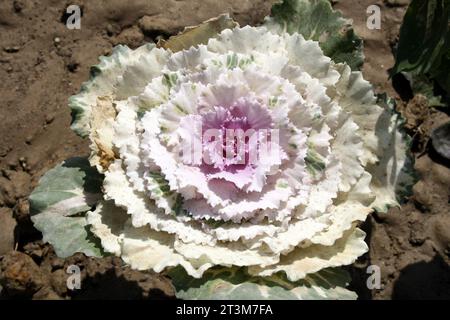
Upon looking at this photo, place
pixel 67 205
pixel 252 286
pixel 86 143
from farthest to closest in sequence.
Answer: pixel 86 143 → pixel 67 205 → pixel 252 286

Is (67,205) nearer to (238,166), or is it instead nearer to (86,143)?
(238,166)

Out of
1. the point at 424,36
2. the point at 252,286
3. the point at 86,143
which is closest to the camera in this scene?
the point at 252,286

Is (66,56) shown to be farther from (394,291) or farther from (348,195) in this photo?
(394,291)

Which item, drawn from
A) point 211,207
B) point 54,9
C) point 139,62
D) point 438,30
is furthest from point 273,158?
point 54,9

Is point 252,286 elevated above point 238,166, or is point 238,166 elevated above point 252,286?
point 238,166

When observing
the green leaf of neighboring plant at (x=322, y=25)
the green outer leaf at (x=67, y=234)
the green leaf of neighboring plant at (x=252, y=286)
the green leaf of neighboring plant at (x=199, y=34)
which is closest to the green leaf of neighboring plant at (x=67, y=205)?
the green outer leaf at (x=67, y=234)

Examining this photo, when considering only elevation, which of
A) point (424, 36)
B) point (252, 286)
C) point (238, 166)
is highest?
point (424, 36)

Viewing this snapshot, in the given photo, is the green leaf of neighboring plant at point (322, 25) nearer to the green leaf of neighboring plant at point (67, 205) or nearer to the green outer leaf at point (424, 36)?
the green outer leaf at point (424, 36)

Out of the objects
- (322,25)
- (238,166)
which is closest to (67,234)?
(238,166)
